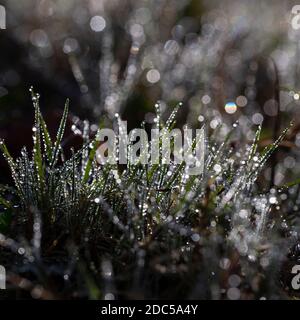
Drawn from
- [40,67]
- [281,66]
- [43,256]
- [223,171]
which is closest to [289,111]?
[281,66]

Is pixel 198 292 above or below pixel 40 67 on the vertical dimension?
below

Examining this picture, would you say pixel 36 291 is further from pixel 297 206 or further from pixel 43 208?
pixel 297 206

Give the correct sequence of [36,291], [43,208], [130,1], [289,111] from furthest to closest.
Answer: [130,1], [289,111], [43,208], [36,291]

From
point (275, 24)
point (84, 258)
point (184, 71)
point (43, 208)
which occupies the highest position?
point (275, 24)

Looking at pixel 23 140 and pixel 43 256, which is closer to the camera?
pixel 43 256
